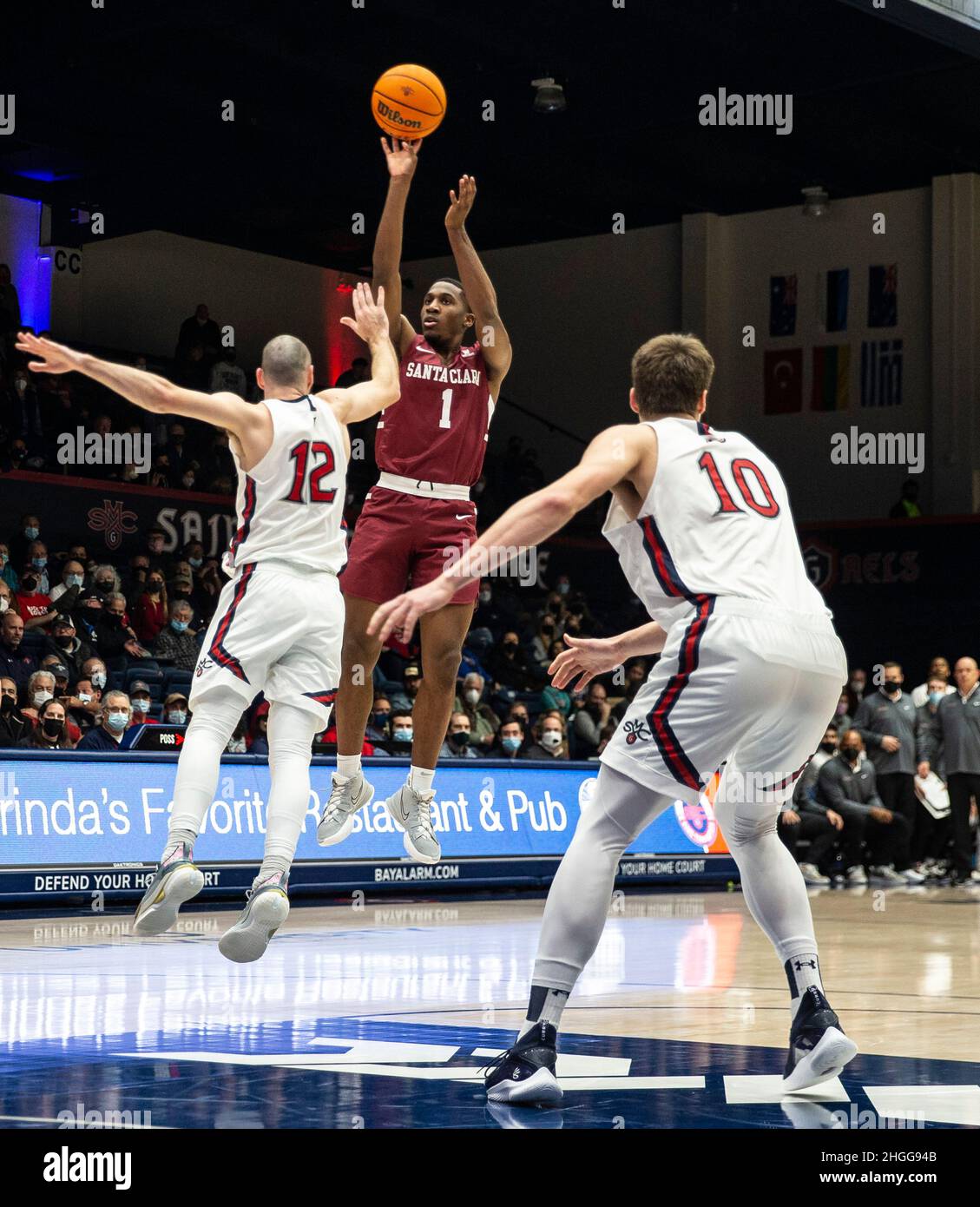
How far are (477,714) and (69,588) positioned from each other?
428 cm

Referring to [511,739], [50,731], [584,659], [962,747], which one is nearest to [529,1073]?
[584,659]

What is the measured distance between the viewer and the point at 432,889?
15016mm

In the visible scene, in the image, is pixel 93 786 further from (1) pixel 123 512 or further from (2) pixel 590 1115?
(2) pixel 590 1115

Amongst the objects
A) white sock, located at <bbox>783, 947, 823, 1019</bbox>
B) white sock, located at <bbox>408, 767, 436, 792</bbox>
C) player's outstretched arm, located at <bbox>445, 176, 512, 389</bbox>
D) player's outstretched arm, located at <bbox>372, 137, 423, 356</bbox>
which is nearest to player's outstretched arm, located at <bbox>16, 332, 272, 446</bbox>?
player's outstretched arm, located at <bbox>372, 137, 423, 356</bbox>

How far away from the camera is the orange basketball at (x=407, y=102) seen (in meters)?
7.03

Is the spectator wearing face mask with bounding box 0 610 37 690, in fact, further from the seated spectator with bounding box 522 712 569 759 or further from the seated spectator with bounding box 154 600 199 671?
the seated spectator with bounding box 522 712 569 759

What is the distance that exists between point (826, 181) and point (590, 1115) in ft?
74.8

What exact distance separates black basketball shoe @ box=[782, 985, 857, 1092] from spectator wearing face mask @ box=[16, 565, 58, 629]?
458 inches

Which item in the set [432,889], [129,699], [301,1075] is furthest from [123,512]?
[301,1075]

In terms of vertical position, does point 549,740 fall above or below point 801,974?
below

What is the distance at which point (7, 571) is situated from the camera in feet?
53.1

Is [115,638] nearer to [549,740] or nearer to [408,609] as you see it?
[549,740]

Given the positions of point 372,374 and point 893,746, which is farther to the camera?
point 893,746

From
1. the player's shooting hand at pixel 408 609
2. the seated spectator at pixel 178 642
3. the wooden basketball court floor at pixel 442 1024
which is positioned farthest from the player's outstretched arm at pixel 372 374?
the seated spectator at pixel 178 642
